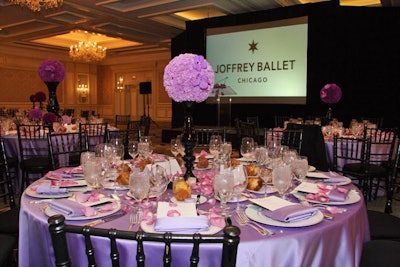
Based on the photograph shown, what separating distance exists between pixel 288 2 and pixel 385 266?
8.10m

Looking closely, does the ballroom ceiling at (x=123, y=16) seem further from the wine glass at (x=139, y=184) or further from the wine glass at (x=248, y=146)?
the wine glass at (x=139, y=184)

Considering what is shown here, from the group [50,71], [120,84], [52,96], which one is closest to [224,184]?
[50,71]

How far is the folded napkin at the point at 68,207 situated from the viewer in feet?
4.98

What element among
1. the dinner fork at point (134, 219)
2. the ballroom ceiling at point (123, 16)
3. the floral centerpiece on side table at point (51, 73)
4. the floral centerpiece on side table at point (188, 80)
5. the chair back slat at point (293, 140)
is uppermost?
the ballroom ceiling at point (123, 16)

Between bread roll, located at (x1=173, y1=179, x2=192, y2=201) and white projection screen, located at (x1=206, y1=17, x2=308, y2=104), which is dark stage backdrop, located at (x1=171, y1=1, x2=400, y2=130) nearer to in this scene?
white projection screen, located at (x1=206, y1=17, x2=308, y2=104)

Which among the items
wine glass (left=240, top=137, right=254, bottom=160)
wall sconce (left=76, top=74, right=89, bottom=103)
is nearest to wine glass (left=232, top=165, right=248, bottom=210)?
wine glass (left=240, top=137, right=254, bottom=160)

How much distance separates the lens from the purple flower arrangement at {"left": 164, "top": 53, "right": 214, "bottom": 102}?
6.76 feet

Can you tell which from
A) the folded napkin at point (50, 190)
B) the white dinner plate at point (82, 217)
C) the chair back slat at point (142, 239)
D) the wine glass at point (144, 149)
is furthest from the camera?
the wine glass at point (144, 149)

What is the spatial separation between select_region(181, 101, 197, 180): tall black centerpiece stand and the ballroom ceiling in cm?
668

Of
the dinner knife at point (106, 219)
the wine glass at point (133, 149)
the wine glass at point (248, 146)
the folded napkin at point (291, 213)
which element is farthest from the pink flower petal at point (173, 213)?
the wine glass at point (248, 146)

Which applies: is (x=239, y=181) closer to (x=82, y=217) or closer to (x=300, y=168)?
(x=300, y=168)

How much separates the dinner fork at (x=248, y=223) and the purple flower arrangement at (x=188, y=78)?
80 centimetres

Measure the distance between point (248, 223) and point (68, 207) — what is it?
2.50 ft

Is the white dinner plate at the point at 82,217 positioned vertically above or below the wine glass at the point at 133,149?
below
